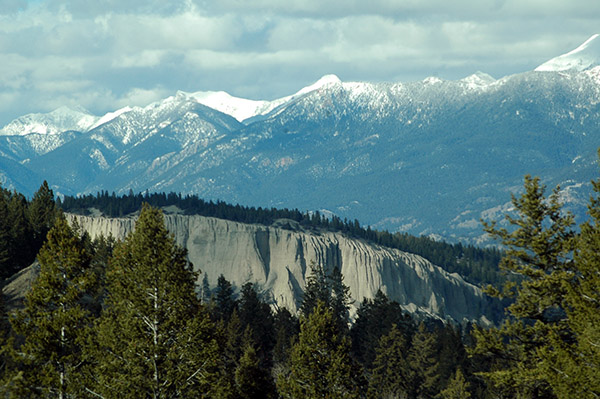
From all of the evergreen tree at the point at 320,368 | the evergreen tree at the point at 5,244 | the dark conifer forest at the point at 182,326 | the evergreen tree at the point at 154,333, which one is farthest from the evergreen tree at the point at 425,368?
the evergreen tree at the point at 154,333

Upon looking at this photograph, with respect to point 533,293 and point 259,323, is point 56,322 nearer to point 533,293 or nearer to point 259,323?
point 533,293

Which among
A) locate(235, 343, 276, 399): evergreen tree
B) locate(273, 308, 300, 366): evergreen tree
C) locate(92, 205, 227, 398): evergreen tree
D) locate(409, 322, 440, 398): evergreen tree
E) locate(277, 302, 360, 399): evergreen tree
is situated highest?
locate(92, 205, 227, 398): evergreen tree

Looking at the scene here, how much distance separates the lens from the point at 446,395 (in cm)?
7625

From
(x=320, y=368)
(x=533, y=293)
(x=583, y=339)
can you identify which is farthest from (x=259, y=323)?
(x=583, y=339)

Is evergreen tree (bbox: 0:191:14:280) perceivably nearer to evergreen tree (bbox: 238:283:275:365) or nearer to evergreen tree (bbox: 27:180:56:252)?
evergreen tree (bbox: 27:180:56:252)

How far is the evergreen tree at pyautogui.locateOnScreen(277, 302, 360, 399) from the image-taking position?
4609 cm

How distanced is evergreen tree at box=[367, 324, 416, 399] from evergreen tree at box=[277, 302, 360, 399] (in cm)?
Answer: 4144

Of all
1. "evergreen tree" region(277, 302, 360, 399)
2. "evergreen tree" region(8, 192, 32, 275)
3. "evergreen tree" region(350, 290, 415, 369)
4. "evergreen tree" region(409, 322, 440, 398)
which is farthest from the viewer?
"evergreen tree" region(350, 290, 415, 369)

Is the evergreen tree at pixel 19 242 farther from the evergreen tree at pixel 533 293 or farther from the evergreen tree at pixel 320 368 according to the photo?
the evergreen tree at pixel 533 293

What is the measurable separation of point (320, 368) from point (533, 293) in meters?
12.4

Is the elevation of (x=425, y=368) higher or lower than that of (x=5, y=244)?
lower

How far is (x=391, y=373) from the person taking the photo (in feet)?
298

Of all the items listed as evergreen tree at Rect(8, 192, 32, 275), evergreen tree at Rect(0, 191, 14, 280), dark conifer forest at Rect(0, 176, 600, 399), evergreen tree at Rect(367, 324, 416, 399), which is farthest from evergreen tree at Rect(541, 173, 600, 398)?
evergreen tree at Rect(8, 192, 32, 275)

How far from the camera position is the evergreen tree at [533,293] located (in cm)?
3806
